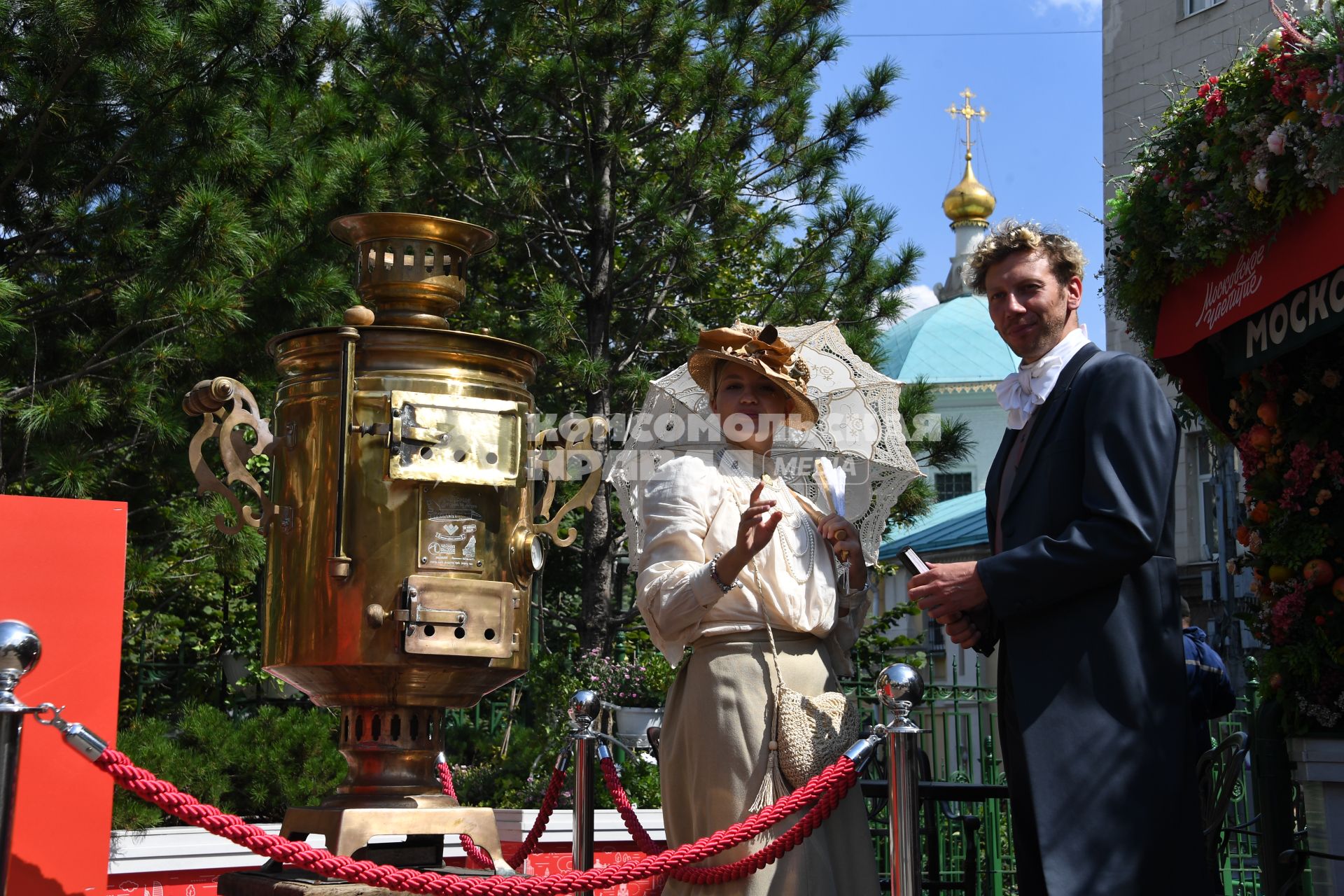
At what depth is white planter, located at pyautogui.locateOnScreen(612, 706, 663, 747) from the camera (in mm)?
9297

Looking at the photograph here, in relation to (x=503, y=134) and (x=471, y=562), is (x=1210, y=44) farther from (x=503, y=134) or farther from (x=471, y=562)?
(x=471, y=562)

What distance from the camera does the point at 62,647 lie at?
4.49 meters

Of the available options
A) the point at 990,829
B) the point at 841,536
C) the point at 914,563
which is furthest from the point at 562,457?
the point at 990,829

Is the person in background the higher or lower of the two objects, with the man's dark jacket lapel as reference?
lower

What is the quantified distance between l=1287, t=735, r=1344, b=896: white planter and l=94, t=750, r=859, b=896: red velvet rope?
1.55 metres

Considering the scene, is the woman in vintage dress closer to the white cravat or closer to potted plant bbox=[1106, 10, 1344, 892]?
the white cravat

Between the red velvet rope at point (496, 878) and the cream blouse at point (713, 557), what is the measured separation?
0.45m

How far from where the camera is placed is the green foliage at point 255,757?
7152mm

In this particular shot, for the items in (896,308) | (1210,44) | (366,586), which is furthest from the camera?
(1210,44)

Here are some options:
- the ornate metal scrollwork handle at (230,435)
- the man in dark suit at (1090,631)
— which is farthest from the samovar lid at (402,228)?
the man in dark suit at (1090,631)

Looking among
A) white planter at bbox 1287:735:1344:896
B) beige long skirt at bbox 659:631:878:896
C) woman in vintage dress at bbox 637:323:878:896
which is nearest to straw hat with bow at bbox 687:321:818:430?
woman in vintage dress at bbox 637:323:878:896

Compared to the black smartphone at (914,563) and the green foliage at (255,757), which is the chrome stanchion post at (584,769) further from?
the green foliage at (255,757)

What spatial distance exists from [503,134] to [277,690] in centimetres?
544

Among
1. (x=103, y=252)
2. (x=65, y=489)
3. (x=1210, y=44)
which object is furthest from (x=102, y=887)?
(x=1210, y=44)
